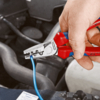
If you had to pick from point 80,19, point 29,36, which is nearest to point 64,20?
point 80,19

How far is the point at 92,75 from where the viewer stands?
0.53 m

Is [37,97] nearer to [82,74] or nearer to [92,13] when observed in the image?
[82,74]

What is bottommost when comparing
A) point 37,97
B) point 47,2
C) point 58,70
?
point 58,70

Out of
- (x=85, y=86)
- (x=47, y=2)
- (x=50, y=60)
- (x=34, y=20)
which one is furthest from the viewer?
(x=34, y=20)

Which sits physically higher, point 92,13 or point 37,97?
point 92,13

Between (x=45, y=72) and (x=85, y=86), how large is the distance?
0.83 feet

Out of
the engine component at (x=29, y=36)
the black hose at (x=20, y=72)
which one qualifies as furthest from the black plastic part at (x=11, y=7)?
the black hose at (x=20, y=72)

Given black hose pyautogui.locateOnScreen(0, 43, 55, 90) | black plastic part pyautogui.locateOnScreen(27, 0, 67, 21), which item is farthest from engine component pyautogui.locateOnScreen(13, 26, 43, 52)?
black hose pyautogui.locateOnScreen(0, 43, 55, 90)

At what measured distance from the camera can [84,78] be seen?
1.76 feet

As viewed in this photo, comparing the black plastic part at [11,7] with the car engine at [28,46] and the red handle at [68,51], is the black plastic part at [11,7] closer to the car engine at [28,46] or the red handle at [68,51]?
the car engine at [28,46]

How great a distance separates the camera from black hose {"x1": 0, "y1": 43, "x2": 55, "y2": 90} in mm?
572

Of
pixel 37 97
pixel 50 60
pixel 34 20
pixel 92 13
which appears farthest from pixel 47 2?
pixel 37 97

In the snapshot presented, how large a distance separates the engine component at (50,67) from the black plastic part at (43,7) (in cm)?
51

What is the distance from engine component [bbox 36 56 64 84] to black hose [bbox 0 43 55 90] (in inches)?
5.0
